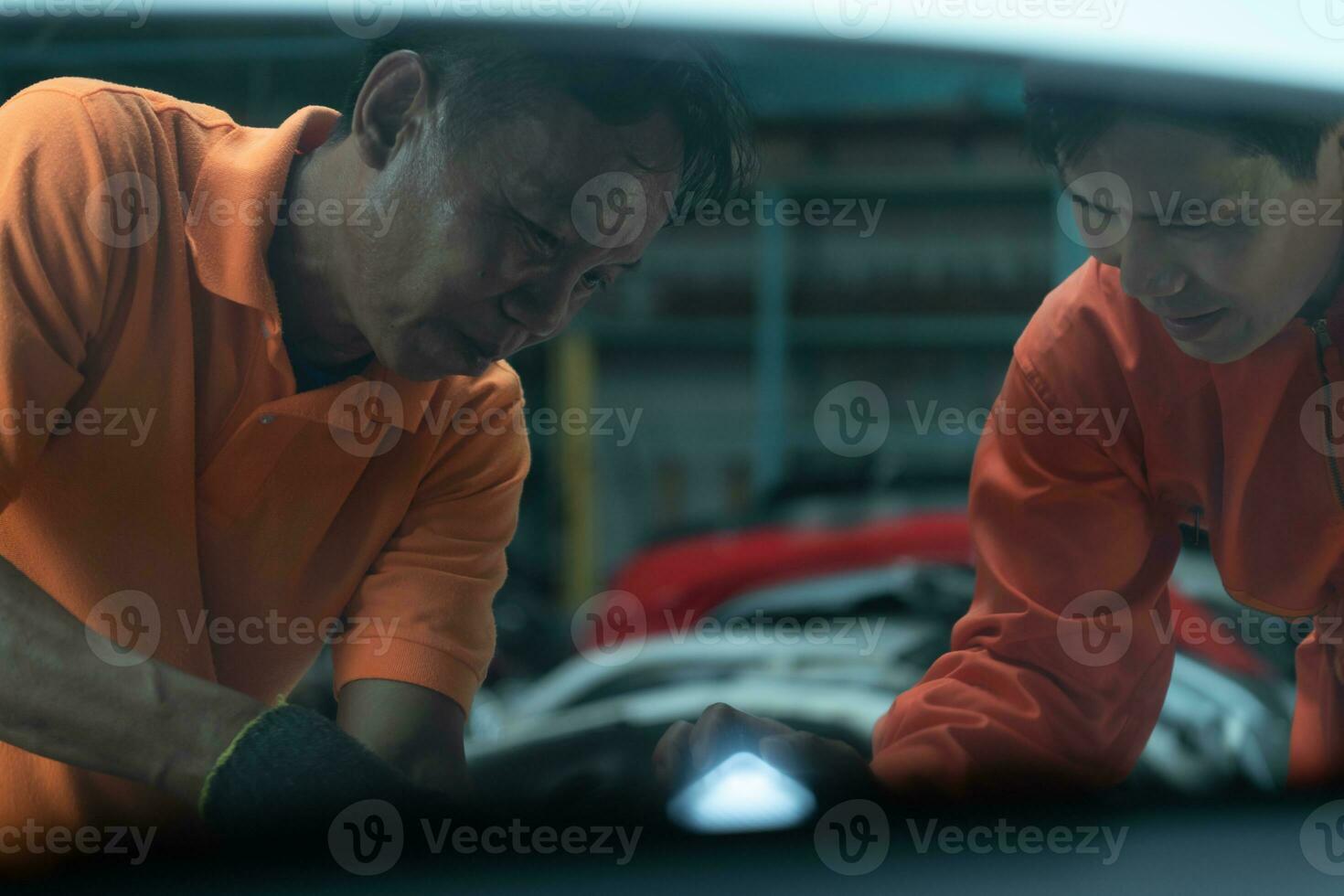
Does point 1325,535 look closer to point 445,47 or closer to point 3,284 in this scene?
point 445,47

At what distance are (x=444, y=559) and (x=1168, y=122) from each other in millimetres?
663

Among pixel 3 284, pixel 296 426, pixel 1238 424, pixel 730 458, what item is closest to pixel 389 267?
pixel 296 426

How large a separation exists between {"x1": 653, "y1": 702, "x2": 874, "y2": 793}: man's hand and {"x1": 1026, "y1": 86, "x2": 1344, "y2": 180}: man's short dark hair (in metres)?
0.51

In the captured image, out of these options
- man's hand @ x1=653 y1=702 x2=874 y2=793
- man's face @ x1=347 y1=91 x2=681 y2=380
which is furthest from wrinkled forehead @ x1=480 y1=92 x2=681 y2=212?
man's hand @ x1=653 y1=702 x2=874 y2=793

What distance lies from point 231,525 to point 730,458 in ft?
1.95

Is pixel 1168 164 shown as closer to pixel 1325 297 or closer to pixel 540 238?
pixel 1325 297

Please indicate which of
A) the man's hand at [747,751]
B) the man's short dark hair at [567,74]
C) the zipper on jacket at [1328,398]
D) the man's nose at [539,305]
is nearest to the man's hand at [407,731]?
the man's hand at [747,751]

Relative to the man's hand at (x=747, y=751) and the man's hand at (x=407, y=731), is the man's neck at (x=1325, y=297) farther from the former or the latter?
the man's hand at (x=407, y=731)

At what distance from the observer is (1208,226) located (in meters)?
1.02

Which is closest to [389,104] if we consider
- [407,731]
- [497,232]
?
[497,232]

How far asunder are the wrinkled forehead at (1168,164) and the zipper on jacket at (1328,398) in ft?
0.48

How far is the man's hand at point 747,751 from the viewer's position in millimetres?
1044

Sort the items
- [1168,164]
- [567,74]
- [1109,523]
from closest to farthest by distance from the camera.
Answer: [567,74] < [1168,164] < [1109,523]

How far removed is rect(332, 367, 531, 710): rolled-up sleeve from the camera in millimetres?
1059
